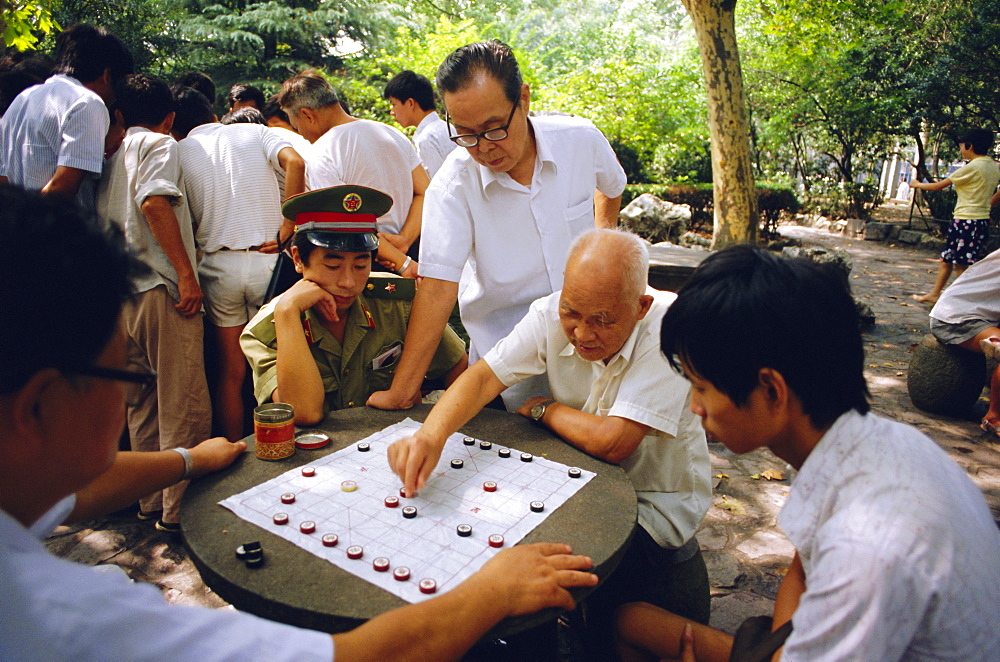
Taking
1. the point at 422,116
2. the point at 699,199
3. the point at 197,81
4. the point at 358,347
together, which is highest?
the point at 197,81

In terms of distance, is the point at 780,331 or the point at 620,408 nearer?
the point at 780,331

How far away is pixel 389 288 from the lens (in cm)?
309

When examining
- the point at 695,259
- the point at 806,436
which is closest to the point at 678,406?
the point at 806,436

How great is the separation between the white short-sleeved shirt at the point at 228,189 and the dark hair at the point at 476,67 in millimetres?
1577

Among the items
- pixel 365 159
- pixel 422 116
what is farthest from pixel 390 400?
pixel 422 116

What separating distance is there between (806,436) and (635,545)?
35.2 inches

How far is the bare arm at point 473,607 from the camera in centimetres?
118

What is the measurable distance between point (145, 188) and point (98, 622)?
2815 mm

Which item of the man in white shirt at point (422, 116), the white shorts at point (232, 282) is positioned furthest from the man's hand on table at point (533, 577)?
the man in white shirt at point (422, 116)

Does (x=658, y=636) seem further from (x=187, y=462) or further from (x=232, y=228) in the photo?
(x=232, y=228)

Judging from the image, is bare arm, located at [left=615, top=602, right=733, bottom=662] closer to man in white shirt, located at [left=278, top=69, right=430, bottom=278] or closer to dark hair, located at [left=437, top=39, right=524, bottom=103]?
dark hair, located at [left=437, top=39, right=524, bottom=103]

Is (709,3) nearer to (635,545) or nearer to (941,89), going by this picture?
(941,89)

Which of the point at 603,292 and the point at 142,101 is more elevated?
the point at 142,101

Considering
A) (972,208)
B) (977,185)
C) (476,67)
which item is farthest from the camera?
(972,208)
